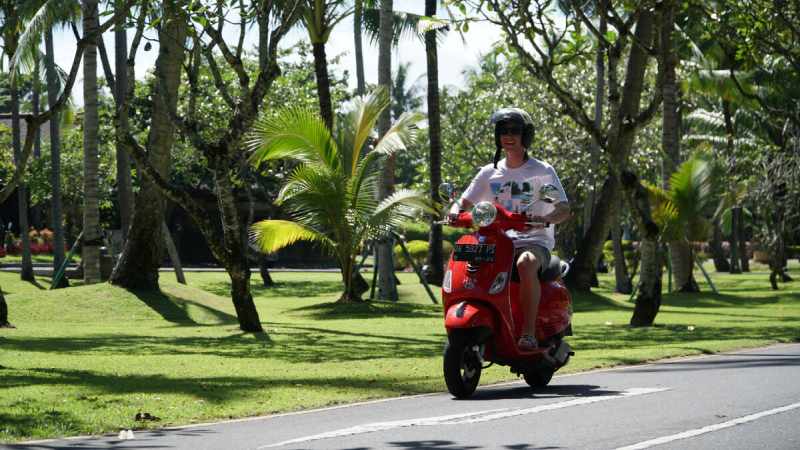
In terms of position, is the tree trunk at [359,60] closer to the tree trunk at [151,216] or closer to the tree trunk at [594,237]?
the tree trunk at [594,237]

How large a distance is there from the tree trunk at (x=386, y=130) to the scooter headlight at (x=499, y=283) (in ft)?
55.1

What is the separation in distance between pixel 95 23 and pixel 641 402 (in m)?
16.3

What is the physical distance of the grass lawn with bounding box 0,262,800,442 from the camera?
9758 millimetres

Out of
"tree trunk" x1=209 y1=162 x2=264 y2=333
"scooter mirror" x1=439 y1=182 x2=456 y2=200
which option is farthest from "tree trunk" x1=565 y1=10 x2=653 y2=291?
"scooter mirror" x1=439 y1=182 x2=456 y2=200

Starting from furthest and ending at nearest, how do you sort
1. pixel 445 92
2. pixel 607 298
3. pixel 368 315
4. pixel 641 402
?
1. pixel 445 92
2. pixel 607 298
3. pixel 368 315
4. pixel 641 402

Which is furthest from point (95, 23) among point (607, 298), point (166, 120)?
point (607, 298)

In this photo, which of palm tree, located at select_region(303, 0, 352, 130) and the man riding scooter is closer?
the man riding scooter

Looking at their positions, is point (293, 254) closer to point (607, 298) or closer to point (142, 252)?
point (607, 298)

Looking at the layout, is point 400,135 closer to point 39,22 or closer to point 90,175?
point 90,175

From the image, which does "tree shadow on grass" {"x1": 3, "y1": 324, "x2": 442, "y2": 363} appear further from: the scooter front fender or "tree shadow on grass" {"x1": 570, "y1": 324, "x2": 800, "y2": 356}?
the scooter front fender

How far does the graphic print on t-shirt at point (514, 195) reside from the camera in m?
10.3

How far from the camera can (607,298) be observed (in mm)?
28609


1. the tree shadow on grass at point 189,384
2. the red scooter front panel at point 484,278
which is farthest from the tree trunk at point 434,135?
the red scooter front panel at point 484,278

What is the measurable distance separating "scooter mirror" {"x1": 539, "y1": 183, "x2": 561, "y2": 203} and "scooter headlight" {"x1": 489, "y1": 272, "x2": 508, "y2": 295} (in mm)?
619
